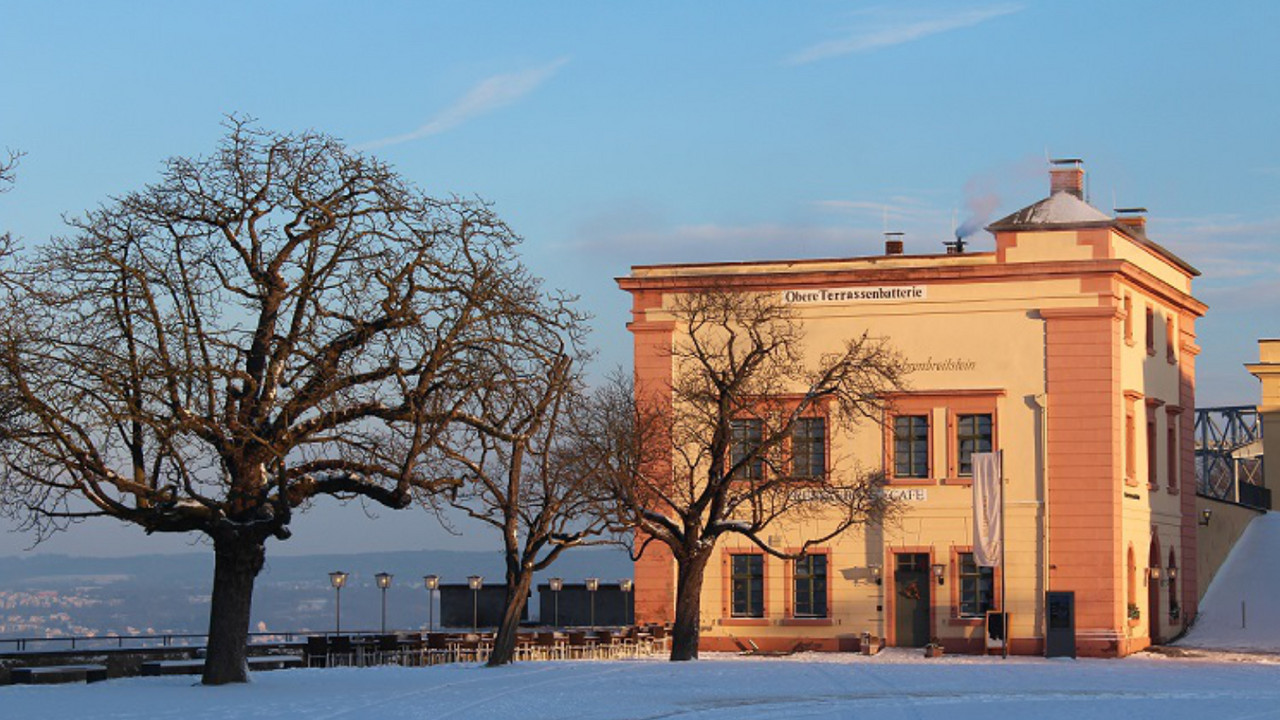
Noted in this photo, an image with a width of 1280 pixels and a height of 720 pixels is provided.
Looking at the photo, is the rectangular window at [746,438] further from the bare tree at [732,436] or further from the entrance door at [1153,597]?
the entrance door at [1153,597]

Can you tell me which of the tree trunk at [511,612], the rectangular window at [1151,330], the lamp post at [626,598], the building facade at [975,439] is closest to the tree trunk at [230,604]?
the tree trunk at [511,612]

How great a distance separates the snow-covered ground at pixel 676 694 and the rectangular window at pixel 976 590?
15352mm

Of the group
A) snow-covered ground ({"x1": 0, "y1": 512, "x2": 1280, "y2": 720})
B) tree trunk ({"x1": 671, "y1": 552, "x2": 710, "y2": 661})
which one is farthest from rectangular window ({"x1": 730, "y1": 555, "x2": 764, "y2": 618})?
snow-covered ground ({"x1": 0, "y1": 512, "x2": 1280, "y2": 720})

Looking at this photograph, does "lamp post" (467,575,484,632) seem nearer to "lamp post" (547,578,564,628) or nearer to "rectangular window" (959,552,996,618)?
"lamp post" (547,578,564,628)

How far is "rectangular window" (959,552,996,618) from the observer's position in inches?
2311

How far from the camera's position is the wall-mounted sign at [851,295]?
59625 millimetres

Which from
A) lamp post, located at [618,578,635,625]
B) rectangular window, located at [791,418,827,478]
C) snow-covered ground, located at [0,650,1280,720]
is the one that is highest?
rectangular window, located at [791,418,827,478]

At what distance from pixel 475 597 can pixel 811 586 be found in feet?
41.7

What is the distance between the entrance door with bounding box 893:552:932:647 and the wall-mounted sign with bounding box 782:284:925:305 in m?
7.00

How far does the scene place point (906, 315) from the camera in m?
59.6

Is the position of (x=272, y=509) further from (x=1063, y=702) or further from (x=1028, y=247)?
(x=1028, y=247)

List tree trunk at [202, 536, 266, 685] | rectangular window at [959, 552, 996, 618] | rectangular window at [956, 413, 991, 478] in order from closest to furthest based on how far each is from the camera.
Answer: tree trunk at [202, 536, 266, 685] < rectangular window at [959, 552, 996, 618] < rectangular window at [956, 413, 991, 478]

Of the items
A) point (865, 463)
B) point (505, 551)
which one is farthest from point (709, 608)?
point (505, 551)

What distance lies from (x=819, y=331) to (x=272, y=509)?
28.0 meters
